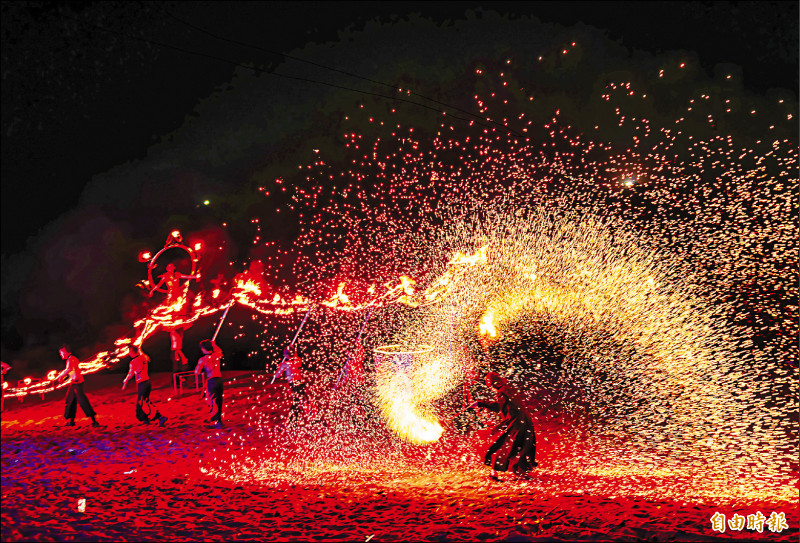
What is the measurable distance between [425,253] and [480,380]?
16.6 feet

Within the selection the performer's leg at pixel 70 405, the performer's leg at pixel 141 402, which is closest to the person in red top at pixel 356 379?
the performer's leg at pixel 141 402

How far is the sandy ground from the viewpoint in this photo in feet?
20.2

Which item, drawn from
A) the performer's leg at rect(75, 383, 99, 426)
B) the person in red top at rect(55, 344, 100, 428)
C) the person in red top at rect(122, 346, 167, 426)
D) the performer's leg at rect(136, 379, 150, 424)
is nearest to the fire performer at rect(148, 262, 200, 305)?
the person in red top at rect(122, 346, 167, 426)

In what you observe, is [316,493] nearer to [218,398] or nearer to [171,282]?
[218,398]

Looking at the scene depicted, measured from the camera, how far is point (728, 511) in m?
6.42

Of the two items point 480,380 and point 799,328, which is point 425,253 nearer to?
point 480,380

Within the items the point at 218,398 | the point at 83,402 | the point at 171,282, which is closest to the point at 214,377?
the point at 218,398

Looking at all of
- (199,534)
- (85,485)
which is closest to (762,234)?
(199,534)

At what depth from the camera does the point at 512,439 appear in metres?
8.20

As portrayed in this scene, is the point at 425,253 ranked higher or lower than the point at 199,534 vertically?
higher

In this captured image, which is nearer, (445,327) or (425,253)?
(445,327)

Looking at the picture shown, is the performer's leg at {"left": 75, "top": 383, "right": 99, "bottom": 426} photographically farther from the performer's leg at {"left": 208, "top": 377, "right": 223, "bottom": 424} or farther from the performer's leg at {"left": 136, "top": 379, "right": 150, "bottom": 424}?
the performer's leg at {"left": 208, "top": 377, "right": 223, "bottom": 424}

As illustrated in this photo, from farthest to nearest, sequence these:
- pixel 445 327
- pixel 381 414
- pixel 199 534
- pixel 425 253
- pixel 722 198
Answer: pixel 425 253
pixel 445 327
pixel 722 198
pixel 381 414
pixel 199 534

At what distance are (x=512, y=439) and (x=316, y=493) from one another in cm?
272
